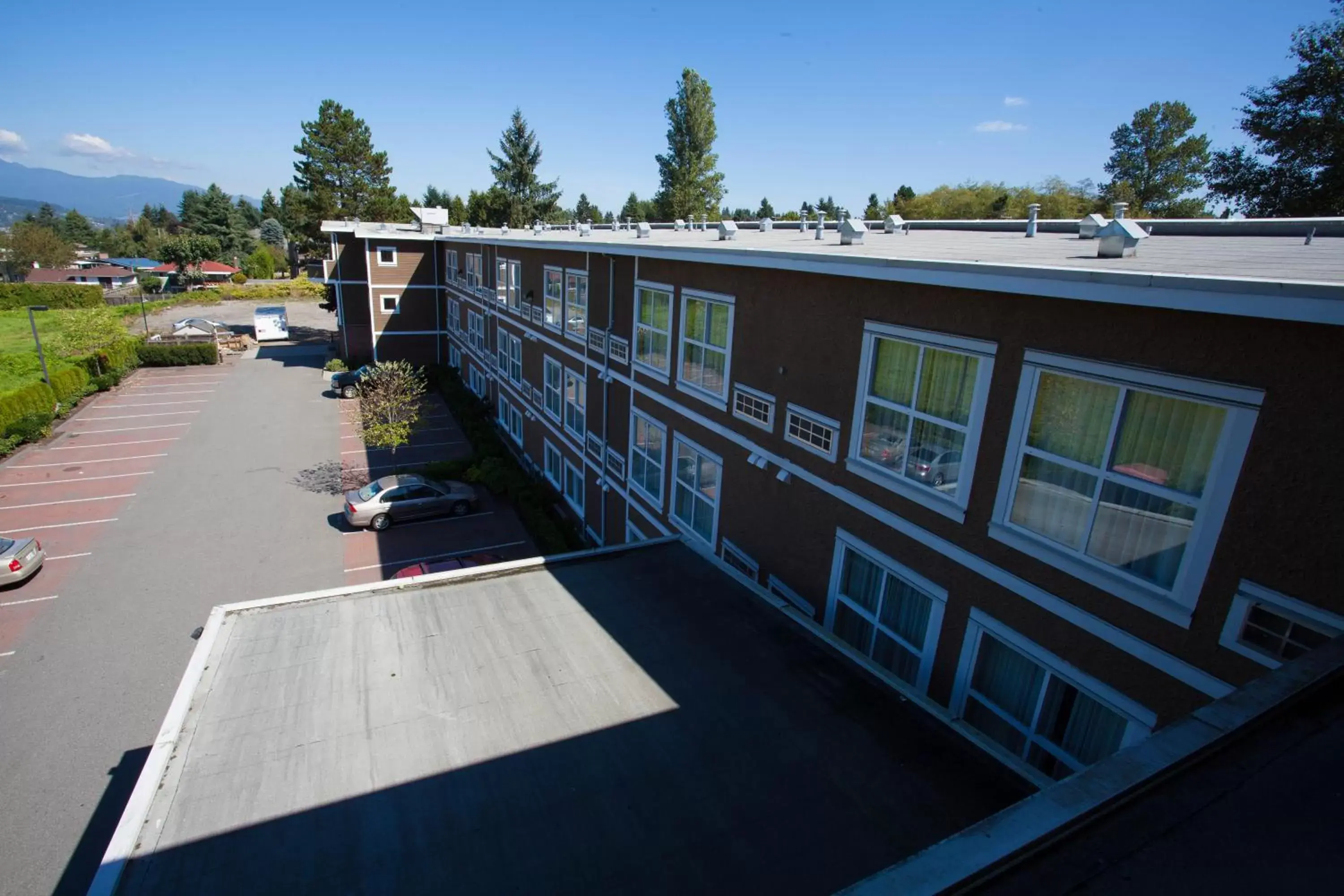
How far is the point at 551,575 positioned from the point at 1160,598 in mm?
7371

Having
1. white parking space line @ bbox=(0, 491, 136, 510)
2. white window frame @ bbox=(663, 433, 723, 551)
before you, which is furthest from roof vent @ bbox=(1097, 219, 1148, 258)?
white parking space line @ bbox=(0, 491, 136, 510)

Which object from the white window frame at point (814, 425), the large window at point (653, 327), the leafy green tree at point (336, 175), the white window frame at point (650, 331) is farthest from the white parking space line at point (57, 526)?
the leafy green tree at point (336, 175)

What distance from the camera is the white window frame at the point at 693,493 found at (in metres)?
11.1

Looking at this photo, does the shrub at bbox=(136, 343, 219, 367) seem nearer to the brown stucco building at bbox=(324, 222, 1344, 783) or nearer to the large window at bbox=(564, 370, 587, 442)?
the large window at bbox=(564, 370, 587, 442)

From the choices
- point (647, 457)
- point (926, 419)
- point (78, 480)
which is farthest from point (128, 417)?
Result: point (926, 419)

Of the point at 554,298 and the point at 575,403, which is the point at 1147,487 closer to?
the point at 575,403

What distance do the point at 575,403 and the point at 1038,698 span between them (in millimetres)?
13515

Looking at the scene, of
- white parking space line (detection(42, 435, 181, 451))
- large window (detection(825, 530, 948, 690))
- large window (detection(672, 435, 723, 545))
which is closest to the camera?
large window (detection(825, 530, 948, 690))

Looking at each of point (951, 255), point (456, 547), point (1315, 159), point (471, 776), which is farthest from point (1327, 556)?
point (1315, 159)

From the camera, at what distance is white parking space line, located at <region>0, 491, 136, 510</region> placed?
64.5 feet

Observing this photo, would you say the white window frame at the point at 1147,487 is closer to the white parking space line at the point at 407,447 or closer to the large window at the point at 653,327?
the large window at the point at 653,327

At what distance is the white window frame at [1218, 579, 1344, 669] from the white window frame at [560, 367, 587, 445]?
13.7 metres

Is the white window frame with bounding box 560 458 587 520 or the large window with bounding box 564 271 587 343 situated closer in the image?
the large window with bounding box 564 271 587 343

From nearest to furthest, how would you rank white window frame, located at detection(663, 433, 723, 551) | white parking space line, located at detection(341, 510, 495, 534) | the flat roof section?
the flat roof section
white window frame, located at detection(663, 433, 723, 551)
white parking space line, located at detection(341, 510, 495, 534)
